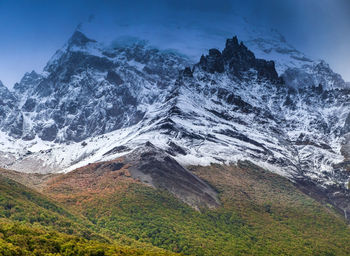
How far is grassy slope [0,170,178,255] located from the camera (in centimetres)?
8306

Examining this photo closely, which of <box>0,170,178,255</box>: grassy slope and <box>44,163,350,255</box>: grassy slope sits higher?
<box>44,163,350,255</box>: grassy slope

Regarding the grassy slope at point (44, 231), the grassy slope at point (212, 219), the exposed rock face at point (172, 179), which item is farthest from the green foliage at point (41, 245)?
the exposed rock face at point (172, 179)

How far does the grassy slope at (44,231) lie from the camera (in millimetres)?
83062

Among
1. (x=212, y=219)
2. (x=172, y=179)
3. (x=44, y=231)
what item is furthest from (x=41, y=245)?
(x=172, y=179)

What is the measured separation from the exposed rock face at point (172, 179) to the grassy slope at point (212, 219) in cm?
536

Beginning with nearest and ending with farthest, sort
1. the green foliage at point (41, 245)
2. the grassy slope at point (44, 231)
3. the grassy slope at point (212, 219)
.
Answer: the green foliage at point (41, 245), the grassy slope at point (44, 231), the grassy slope at point (212, 219)

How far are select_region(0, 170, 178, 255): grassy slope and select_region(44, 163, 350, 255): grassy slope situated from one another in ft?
40.6

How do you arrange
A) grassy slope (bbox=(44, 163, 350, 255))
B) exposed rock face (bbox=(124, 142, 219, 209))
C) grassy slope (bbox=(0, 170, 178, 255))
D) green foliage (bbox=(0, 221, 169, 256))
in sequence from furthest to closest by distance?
1. exposed rock face (bbox=(124, 142, 219, 209))
2. grassy slope (bbox=(44, 163, 350, 255))
3. grassy slope (bbox=(0, 170, 178, 255))
4. green foliage (bbox=(0, 221, 169, 256))

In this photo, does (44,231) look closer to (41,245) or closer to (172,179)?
(41,245)

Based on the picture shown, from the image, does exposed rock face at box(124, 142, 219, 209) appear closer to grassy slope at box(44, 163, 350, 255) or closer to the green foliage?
grassy slope at box(44, 163, 350, 255)

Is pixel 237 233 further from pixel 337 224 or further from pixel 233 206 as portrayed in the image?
pixel 337 224

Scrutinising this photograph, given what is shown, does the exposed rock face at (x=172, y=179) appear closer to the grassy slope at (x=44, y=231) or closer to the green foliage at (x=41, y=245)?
the grassy slope at (x=44, y=231)

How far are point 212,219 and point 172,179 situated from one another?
96.0 ft

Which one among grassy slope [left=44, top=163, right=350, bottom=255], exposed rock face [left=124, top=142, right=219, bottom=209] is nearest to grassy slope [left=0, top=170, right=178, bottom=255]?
grassy slope [left=44, top=163, right=350, bottom=255]
